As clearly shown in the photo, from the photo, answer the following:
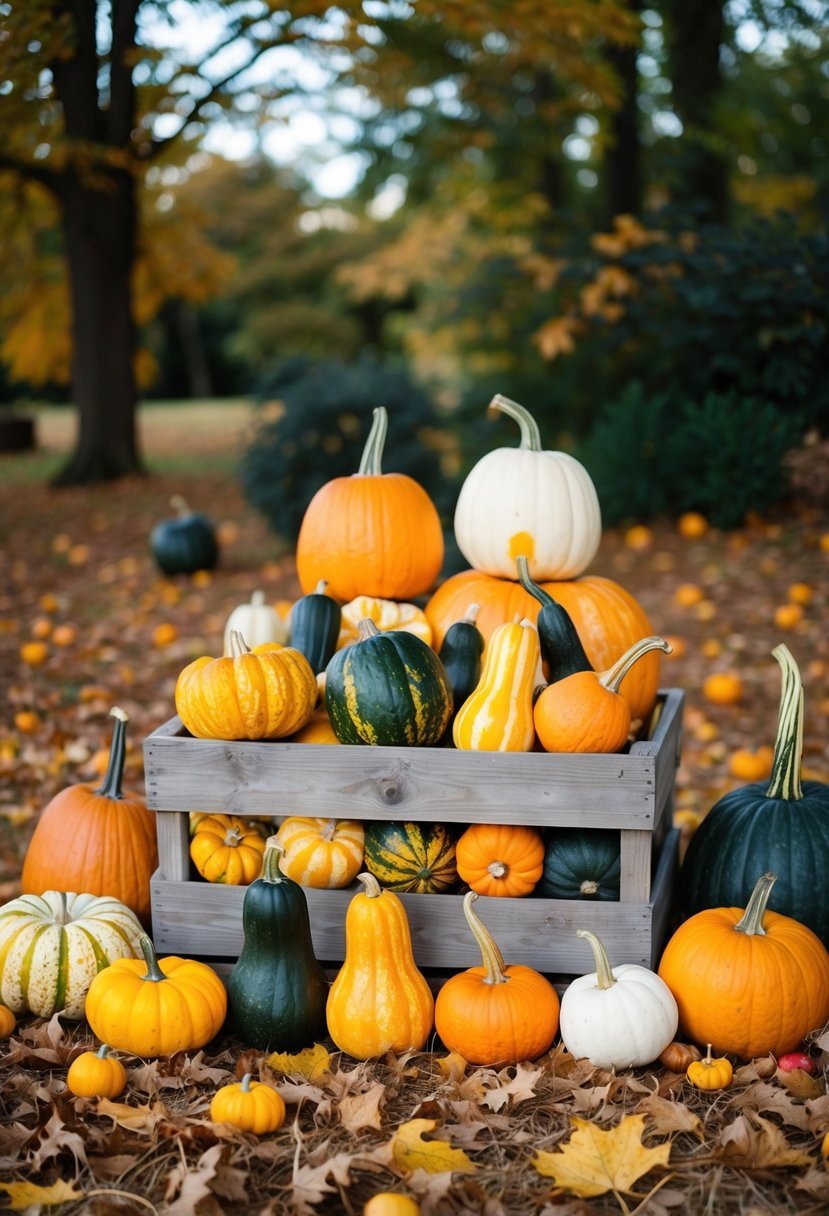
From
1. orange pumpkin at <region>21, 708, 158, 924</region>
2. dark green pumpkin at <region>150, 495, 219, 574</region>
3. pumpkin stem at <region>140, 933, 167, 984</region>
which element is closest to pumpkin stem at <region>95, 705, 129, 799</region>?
orange pumpkin at <region>21, 708, 158, 924</region>

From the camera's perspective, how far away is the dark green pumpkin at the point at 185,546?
7.86 meters

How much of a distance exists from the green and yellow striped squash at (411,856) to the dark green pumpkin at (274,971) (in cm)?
26

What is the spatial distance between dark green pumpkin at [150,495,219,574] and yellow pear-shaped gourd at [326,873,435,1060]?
18.3 ft

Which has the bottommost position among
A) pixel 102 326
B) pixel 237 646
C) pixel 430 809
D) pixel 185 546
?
pixel 430 809

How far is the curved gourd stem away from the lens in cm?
287

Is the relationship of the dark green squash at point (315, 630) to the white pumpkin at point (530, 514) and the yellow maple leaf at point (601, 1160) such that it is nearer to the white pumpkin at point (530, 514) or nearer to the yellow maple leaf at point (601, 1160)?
the white pumpkin at point (530, 514)

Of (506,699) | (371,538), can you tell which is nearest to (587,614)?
(506,699)

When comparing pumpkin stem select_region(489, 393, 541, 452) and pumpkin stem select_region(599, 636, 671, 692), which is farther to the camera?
pumpkin stem select_region(489, 393, 541, 452)

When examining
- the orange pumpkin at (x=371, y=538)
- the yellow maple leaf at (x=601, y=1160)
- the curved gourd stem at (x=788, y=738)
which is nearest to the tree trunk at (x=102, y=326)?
the orange pumpkin at (x=371, y=538)

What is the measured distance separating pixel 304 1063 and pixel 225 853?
58cm

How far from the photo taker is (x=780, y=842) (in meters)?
2.91

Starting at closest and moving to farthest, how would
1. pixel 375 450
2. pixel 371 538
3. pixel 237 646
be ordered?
1. pixel 237 646
2. pixel 371 538
3. pixel 375 450

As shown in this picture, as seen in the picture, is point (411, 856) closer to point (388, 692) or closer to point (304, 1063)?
point (388, 692)

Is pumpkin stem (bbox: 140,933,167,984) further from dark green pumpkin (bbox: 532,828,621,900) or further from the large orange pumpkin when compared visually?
the large orange pumpkin
